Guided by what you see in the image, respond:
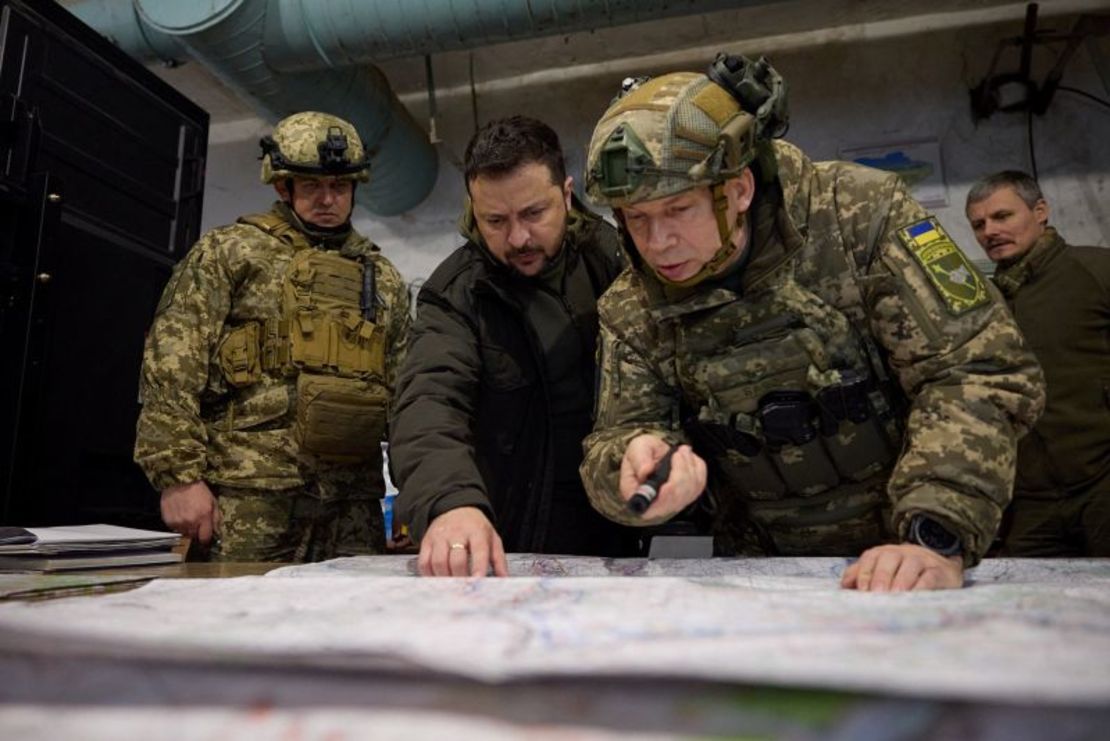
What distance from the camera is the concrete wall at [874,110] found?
3.19 m

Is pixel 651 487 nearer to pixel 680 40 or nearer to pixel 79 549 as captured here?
pixel 79 549

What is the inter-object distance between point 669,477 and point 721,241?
35 centimetres

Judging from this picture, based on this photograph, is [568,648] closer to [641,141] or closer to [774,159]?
[641,141]

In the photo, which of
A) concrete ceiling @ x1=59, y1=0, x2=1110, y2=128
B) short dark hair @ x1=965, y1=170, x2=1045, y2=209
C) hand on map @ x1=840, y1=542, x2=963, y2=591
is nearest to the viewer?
hand on map @ x1=840, y1=542, x2=963, y2=591

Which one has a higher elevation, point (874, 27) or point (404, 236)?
point (874, 27)

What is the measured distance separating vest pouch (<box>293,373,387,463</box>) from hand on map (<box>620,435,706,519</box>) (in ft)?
3.04

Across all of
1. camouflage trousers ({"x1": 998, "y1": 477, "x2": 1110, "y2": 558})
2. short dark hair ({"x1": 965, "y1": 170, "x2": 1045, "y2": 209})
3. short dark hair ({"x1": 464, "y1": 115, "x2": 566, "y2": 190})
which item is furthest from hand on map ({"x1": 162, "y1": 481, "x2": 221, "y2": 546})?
short dark hair ({"x1": 965, "y1": 170, "x2": 1045, "y2": 209})

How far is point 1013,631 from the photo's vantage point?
437mm

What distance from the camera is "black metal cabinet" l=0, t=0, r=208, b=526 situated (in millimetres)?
1457

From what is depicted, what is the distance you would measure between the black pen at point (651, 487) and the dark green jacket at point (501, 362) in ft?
1.69

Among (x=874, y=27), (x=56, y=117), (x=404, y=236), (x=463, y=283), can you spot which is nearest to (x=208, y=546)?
(x=463, y=283)

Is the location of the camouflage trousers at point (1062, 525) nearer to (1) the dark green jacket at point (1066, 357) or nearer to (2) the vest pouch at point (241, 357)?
(1) the dark green jacket at point (1066, 357)

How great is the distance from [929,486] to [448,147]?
3.48 meters

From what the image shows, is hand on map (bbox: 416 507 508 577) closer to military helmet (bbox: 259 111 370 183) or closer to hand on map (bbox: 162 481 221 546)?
hand on map (bbox: 162 481 221 546)
